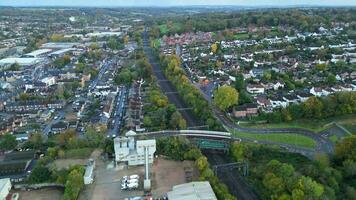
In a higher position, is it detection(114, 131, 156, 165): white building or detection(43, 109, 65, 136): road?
detection(114, 131, 156, 165): white building

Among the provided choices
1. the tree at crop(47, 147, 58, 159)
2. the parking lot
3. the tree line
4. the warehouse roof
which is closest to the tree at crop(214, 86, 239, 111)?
the tree line

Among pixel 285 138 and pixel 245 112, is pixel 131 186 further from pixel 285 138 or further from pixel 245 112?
pixel 245 112

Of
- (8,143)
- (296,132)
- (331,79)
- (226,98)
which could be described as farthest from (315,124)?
(8,143)

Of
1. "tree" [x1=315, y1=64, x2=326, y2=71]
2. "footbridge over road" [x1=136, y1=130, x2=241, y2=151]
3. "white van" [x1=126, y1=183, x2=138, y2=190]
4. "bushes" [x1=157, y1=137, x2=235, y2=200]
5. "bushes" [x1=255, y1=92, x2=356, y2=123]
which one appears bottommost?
"white van" [x1=126, y1=183, x2=138, y2=190]

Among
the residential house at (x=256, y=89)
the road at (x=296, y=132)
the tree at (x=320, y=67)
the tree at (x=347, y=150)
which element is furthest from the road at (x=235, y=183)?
the tree at (x=320, y=67)

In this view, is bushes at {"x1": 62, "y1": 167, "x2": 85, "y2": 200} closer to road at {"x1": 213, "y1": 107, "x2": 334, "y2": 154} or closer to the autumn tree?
the autumn tree

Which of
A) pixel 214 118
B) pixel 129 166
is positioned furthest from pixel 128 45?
pixel 129 166

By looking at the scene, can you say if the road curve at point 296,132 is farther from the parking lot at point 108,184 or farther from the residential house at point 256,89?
the parking lot at point 108,184
